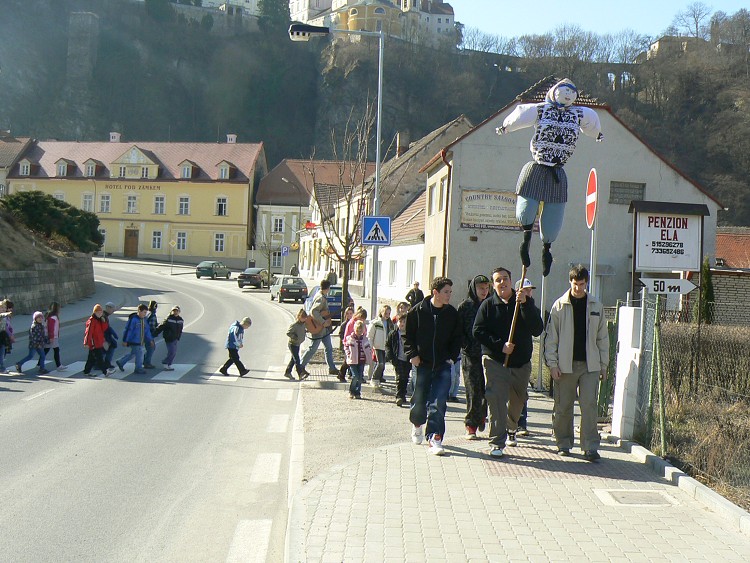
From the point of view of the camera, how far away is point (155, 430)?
1045 cm

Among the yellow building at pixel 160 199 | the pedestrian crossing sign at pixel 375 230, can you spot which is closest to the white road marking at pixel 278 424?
the pedestrian crossing sign at pixel 375 230

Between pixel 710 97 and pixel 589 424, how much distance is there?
289ft

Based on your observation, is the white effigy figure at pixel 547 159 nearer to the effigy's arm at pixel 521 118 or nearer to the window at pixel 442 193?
the effigy's arm at pixel 521 118

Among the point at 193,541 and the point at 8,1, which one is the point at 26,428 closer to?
the point at 193,541

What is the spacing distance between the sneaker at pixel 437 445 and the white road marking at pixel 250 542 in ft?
7.77

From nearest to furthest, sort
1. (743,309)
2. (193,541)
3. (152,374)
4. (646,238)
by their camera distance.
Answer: (193,541) < (646,238) < (152,374) < (743,309)

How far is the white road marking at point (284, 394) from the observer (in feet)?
45.7

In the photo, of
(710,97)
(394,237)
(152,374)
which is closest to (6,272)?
(152,374)

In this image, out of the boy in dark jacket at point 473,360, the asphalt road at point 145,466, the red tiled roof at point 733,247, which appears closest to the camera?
the asphalt road at point 145,466

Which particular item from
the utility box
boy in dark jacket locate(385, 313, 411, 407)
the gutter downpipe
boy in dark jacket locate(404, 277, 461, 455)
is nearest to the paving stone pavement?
boy in dark jacket locate(404, 277, 461, 455)

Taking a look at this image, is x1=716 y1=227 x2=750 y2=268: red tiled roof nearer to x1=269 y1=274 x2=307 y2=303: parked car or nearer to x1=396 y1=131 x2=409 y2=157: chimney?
x1=396 y1=131 x2=409 y2=157: chimney

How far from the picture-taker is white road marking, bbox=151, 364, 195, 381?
53.1ft

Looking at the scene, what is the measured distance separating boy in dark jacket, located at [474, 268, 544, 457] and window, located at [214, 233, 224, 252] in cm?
7246

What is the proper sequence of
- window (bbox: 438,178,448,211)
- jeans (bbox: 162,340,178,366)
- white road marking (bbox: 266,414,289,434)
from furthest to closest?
window (bbox: 438,178,448,211) → jeans (bbox: 162,340,178,366) → white road marking (bbox: 266,414,289,434)
